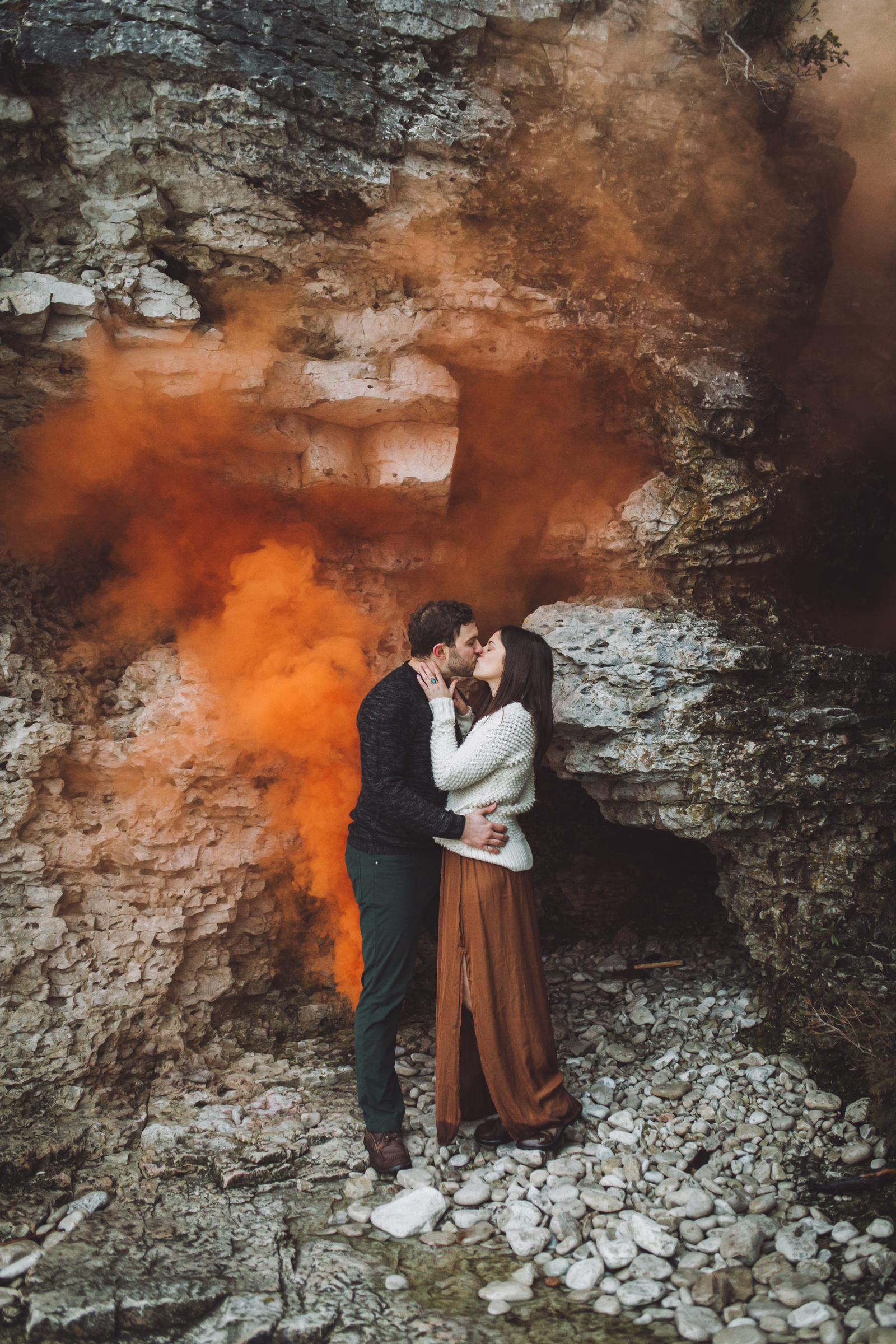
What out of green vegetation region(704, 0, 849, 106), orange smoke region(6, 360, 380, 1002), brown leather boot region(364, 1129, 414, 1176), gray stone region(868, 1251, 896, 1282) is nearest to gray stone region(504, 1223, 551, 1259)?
brown leather boot region(364, 1129, 414, 1176)

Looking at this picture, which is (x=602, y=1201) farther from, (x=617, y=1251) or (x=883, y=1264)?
(x=883, y=1264)

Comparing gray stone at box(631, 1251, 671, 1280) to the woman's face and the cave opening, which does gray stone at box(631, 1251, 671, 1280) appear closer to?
the woman's face

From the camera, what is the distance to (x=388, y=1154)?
352 cm

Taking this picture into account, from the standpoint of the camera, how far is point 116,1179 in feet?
11.5

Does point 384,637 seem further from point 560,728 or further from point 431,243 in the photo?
point 431,243

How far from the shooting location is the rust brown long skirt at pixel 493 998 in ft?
11.5

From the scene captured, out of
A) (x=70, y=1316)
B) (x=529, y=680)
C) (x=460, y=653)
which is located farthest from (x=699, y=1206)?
(x=460, y=653)

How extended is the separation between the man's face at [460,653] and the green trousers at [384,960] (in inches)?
31.9


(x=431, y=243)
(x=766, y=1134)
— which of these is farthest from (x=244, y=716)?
(x=766, y=1134)

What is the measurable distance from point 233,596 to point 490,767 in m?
1.72

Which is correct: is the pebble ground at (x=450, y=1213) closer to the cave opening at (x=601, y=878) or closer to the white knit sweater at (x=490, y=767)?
the cave opening at (x=601, y=878)

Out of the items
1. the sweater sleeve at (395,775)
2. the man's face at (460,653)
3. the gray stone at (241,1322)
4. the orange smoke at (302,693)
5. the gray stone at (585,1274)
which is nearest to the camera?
the gray stone at (241,1322)

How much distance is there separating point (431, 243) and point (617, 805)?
288cm

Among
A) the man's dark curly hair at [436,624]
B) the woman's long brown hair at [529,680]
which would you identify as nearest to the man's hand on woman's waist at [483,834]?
the woman's long brown hair at [529,680]
